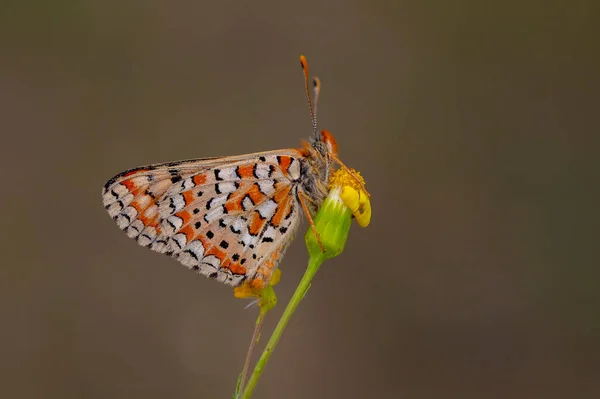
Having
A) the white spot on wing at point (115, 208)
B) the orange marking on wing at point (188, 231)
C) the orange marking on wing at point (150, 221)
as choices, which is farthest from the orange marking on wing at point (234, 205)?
the white spot on wing at point (115, 208)

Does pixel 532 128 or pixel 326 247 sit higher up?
pixel 532 128

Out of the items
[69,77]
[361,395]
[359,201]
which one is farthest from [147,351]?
[359,201]

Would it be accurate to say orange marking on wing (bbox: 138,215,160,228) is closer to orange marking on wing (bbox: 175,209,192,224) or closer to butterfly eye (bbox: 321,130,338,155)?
orange marking on wing (bbox: 175,209,192,224)

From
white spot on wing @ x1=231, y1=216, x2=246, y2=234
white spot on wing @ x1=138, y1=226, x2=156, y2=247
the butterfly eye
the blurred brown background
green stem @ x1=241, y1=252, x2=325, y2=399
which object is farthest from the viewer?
the blurred brown background

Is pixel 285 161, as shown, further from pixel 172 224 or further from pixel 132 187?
pixel 132 187

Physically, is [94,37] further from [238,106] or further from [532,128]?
[532,128]

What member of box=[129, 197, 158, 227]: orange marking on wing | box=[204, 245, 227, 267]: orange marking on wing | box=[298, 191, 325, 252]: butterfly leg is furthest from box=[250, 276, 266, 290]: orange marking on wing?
box=[129, 197, 158, 227]: orange marking on wing

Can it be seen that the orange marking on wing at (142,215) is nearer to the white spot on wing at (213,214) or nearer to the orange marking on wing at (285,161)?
the white spot on wing at (213,214)
